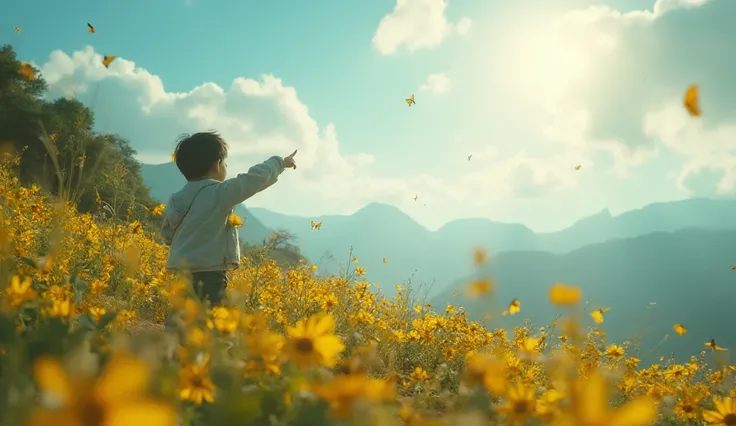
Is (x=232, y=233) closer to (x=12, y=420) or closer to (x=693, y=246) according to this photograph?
(x=12, y=420)

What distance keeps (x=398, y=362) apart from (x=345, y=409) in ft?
12.0

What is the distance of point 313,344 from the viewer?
1.23 m

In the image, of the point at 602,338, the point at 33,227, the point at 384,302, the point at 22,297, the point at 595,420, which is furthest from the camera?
the point at 384,302

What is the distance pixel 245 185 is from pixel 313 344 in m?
2.73

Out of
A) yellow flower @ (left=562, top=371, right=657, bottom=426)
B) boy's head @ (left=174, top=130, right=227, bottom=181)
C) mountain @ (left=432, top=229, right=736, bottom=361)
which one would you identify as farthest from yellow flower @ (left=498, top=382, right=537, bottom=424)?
mountain @ (left=432, top=229, right=736, bottom=361)

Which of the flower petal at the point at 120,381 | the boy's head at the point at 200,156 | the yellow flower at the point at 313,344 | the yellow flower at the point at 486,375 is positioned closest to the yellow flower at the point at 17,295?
the yellow flower at the point at 313,344

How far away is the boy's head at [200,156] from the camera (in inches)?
156

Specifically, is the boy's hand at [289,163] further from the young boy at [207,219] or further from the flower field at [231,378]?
the flower field at [231,378]

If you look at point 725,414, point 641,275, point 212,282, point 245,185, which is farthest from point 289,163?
point 641,275

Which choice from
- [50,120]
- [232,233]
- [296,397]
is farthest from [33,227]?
[50,120]

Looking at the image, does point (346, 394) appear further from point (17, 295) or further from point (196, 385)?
point (17, 295)

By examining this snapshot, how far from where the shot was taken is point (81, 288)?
6.95 feet

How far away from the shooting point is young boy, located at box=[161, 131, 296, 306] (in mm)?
3678

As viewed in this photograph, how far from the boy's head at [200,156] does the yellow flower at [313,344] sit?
3.04 meters
